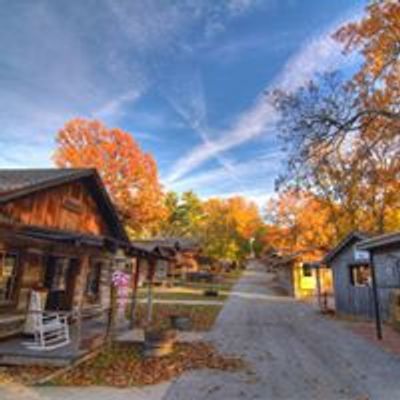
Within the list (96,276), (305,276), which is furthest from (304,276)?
(96,276)

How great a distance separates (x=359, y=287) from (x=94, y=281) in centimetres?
1271

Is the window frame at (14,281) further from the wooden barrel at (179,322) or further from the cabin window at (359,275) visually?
the cabin window at (359,275)

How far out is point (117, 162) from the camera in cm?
2953

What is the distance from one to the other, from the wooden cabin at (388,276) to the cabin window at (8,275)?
11.4 metres

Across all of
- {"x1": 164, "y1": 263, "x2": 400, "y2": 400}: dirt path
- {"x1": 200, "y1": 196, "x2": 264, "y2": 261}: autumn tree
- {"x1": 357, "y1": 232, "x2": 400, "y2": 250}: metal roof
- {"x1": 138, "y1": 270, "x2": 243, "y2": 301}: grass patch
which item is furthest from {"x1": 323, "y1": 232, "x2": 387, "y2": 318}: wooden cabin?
{"x1": 200, "y1": 196, "x2": 264, "y2": 261}: autumn tree

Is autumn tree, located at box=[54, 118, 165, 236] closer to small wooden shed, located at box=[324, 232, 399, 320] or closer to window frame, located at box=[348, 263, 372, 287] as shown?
small wooden shed, located at box=[324, 232, 399, 320]

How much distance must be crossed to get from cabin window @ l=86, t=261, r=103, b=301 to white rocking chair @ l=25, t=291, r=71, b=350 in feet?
13.8

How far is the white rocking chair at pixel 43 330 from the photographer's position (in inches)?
317

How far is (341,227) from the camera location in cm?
2858

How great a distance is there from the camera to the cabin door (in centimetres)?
1112

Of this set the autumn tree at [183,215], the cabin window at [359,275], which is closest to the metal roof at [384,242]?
the cabin window at [359,275]

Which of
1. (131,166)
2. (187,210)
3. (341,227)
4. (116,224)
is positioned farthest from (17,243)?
(187,210)

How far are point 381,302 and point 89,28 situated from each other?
54.5 ft

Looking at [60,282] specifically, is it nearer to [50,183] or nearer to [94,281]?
[94,281]
